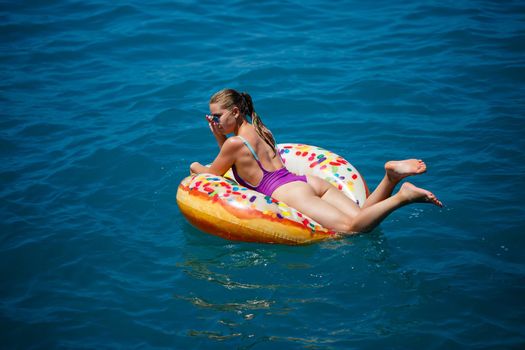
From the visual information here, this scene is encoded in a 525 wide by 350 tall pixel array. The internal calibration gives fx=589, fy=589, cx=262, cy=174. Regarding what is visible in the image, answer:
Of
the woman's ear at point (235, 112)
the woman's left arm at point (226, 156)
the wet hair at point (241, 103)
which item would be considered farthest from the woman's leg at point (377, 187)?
the woman's ear at point (235, 112)

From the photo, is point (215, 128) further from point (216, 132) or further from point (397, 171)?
point (397, 171)

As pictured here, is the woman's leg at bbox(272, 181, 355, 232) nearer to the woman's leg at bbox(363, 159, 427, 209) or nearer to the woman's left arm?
the woman's leg at bbox(363, 159, 427, 209)

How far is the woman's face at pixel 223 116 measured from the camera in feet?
17.9

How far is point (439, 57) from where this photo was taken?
8.95 m

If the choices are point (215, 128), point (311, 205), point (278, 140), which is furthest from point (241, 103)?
point (278, 140)

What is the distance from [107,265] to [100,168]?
6.28ft

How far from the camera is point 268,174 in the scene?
5.59m

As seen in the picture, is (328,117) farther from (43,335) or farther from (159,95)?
(43,335)

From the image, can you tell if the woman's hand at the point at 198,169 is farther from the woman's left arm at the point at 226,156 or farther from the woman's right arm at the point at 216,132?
the woman's right arm at the point at 216,132

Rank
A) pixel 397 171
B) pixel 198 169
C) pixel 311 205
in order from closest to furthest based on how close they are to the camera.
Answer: pixel 397 171 → pixel 311 205 → pixel 198 169

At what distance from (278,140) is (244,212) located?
2.36 m

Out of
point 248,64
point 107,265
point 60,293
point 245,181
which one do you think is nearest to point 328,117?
point 248,64

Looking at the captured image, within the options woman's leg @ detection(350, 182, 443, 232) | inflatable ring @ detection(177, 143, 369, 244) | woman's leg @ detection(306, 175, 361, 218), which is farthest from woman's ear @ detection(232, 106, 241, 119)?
woman's leg @ detection(350, 182, 443, 232)

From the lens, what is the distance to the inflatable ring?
520 centimetres
